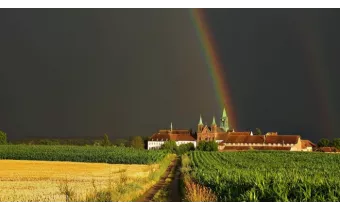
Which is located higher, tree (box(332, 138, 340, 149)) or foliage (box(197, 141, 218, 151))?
tree (box(332, 138, 340, 149))

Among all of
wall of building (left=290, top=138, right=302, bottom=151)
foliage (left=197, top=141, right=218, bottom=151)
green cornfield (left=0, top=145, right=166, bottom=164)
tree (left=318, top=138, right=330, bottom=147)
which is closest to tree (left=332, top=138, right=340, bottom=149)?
tree (left=318, top=138, right=330, bottom=147)

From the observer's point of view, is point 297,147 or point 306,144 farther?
point 306,144

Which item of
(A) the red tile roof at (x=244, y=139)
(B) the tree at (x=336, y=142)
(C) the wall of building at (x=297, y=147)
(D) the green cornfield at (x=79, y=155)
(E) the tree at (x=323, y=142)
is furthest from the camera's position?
(E) the tree at (x=323, y=142)

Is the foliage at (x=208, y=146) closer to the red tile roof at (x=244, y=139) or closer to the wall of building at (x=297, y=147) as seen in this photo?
the wall of building at (x=297, y=147)

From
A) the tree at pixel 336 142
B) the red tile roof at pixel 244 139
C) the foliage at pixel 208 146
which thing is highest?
the red tile roof at pixel 244 139

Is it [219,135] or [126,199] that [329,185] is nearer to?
[126,199]

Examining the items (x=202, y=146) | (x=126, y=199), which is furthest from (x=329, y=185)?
(x=202, y=146)

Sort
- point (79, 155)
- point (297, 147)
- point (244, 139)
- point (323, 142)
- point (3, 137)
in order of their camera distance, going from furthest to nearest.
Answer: point (244, 139) < point (323, 142) < point (297, 147) < point (3, 137) < point (79, 155)

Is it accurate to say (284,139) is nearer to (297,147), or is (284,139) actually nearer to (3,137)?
(297,147)

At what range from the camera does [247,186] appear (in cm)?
2188

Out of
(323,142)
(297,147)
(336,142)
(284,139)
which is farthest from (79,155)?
(323,142)

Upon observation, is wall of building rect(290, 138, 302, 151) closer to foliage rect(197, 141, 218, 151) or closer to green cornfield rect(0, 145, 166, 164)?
foliage rect(197, 141, 218, 151)

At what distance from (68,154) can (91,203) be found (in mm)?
66120

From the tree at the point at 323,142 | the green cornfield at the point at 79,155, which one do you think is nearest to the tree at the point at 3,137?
the green cornfield at the point at 79,155
